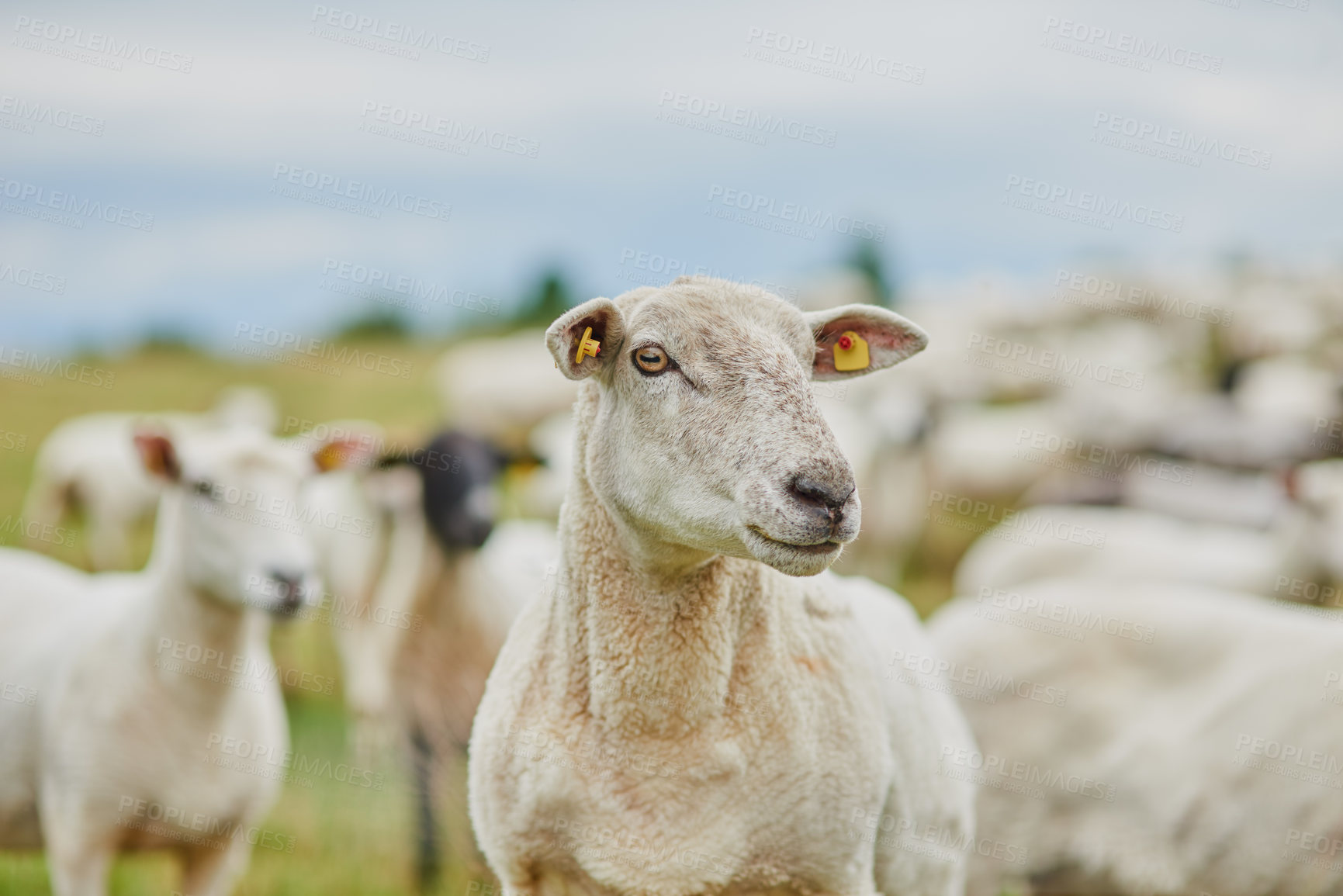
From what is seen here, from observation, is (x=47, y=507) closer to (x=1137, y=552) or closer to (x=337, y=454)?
(x=337, y=454)

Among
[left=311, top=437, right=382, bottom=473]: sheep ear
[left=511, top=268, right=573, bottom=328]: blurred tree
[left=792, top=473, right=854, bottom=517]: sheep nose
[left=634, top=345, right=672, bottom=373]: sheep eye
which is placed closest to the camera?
[left=792, top=473, right=854, bottom=517]: sheep nose

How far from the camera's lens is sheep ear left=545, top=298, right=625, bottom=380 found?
9.51 feet

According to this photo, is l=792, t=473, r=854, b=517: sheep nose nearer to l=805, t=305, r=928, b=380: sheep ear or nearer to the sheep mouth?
the sheep mouth

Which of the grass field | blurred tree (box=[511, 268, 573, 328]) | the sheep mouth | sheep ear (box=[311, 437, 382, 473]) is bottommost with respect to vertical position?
the grass field

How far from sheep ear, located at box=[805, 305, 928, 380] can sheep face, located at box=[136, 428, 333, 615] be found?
8.01ft

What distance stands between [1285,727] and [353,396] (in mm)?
19639

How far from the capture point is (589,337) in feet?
9.91

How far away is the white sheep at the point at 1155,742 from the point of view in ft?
16.6

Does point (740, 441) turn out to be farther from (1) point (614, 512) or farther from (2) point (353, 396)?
(2) point (353, 396)

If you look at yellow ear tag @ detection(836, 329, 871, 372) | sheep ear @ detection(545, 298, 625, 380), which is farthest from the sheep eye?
yellow ear tag @ detection(836, 329, 871, 372)

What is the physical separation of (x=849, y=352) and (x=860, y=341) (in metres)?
0.05

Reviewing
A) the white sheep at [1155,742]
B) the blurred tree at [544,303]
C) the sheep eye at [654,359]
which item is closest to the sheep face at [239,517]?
the sheep eye at [654,359]

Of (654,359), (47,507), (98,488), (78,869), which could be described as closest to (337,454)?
(78,869)

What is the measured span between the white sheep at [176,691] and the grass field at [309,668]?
100 centimetres
